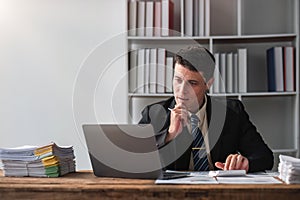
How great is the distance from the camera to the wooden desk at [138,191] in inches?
63.4

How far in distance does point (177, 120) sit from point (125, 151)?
50 centimetres

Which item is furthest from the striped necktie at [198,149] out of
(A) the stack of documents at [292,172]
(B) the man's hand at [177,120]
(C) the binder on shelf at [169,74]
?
(C) the binder on shelf at [169,74]

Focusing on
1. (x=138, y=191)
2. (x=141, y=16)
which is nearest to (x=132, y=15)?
(x=141, y=16)

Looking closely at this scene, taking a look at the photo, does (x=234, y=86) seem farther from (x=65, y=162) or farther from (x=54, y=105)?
(x=65, y=162)

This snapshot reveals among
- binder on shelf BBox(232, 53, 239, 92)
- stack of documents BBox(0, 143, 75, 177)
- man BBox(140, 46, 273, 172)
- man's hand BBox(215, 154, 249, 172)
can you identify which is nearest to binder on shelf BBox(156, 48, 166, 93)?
binder on shelf BBox(232, 53, 239, 92)

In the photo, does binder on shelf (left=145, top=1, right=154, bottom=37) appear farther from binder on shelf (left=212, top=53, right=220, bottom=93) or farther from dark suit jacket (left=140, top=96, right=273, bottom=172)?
dark suit jacket (left=140, top=96, right=273, bottom=172)

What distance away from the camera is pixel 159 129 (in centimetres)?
249

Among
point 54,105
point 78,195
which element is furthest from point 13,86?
point 78,195

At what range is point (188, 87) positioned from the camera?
2.47m

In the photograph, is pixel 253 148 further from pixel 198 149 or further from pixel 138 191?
pixel 138 191

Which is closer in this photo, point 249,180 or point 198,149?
point 249,180

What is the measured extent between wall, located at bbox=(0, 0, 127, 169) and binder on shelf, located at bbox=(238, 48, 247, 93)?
34.2 inches

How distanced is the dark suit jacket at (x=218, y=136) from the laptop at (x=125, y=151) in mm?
470

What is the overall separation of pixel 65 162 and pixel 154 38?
4.98ft
